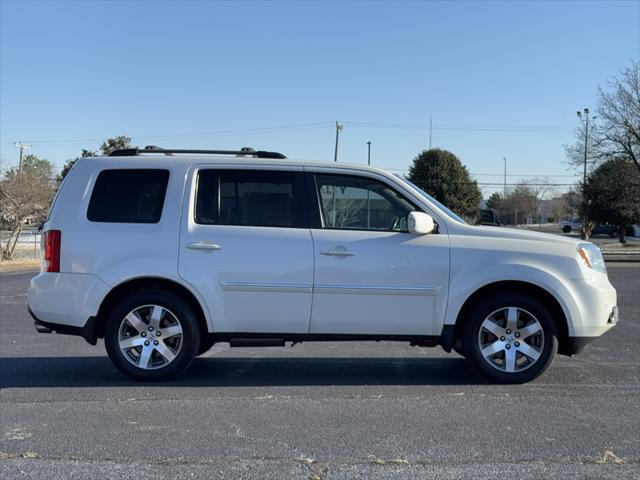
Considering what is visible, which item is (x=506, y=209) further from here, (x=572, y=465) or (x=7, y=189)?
(x=572, y=465)

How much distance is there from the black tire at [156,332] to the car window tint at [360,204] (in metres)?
1.51

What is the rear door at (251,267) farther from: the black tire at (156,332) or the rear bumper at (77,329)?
the rear bumper at (77,329)

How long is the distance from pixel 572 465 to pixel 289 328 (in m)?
2.65

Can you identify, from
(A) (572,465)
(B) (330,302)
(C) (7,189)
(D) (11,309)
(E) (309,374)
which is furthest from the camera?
(C) (7,189)

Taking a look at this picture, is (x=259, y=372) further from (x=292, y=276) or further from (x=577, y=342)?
(x=577, y=342)

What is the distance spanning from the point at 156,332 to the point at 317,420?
184 cm

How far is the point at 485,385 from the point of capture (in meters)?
5.73

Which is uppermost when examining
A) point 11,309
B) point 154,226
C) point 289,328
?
point 154,226

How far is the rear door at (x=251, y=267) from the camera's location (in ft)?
18.3

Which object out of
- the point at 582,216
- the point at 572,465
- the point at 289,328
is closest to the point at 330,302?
the point at 289,328

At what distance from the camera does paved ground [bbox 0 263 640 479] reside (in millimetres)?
3781

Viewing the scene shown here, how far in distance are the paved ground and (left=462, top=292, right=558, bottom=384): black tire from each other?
0.16 m

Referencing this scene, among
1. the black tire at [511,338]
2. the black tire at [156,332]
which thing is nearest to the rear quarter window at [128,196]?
the black tire at [156,332]

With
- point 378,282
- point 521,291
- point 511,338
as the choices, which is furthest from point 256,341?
point 521,291
